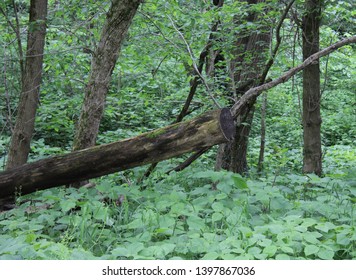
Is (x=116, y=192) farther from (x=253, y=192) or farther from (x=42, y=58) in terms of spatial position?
(x=42, y=58)

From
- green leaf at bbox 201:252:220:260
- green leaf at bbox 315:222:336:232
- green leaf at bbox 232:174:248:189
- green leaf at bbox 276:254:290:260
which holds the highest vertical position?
green leaf at bbox 232:174:248:189

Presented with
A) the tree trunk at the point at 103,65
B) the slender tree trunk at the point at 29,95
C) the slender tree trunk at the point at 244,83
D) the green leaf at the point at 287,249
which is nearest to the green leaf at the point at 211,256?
the green leaf at the point at 287,249

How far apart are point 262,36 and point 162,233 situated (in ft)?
15.2

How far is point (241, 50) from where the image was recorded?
7.21 m

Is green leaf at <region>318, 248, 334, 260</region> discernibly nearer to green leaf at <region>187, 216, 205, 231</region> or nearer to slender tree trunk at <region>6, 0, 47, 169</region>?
A: green leaf at <region>187, 216, 205, 231</region>

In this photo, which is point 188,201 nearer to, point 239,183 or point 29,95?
point 239,183

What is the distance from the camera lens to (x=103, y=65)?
5410 mm

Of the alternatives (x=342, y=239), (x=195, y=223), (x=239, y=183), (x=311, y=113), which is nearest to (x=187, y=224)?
(x=195, y=223)

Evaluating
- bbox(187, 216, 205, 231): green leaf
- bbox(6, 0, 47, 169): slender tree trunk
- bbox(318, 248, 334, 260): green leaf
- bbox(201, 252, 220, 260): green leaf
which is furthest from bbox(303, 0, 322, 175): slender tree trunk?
bbox(201, 252, 220, 260): green leaf

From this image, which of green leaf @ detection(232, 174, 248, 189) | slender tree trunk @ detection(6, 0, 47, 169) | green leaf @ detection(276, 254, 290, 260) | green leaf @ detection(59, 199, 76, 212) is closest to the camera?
green leaf @ detection(276, 254, 290, 260)

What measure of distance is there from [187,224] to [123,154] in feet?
3.63

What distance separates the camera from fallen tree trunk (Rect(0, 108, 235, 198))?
4398mm

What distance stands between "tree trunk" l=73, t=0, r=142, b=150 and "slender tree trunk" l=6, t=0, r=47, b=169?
1174 millimetres

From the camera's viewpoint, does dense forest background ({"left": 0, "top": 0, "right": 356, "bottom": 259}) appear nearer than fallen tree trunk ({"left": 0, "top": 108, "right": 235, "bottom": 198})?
Yes
